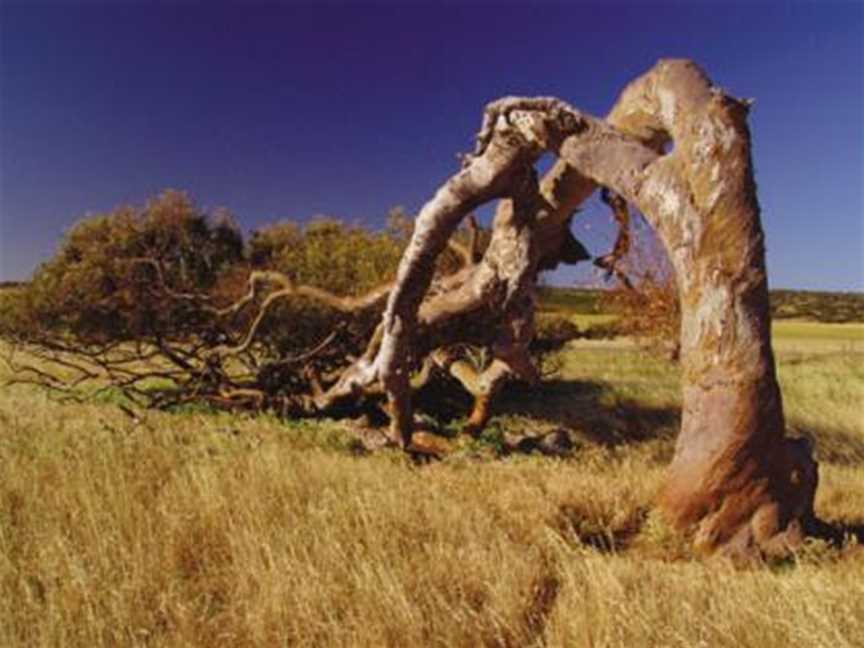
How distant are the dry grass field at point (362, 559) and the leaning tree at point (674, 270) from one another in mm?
523

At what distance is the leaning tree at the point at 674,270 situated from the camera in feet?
19.5

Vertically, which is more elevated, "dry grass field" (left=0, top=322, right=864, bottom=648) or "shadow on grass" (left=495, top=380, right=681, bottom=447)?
"dry grass field" (left=0, top=322, right=864, bottom=648)

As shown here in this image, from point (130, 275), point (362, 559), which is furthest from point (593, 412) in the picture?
point (362, 559)

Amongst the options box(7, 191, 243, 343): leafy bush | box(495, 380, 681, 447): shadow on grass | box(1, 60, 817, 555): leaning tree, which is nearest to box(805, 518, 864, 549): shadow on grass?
box(1, 60, 817, 555): leaning tree

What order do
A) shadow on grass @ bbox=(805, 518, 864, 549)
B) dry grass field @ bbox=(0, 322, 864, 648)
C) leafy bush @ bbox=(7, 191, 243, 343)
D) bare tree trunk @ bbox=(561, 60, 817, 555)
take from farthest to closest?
leafy bush @ bbox=(7, 191, 243, 343), shadow on grass @ bbox=(805, 518, 864, 549), bare tree trunk @ bbox=(561, 60, 817, 555), dry grass field @ bbox=(0, 322, 864, 648)

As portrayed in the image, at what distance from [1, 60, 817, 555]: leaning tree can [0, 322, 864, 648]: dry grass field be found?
0.52 meters

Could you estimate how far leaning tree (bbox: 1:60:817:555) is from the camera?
595 cm

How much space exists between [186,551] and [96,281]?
11958 mm

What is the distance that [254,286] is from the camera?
1321cm

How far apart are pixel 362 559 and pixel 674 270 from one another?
3.42 metres

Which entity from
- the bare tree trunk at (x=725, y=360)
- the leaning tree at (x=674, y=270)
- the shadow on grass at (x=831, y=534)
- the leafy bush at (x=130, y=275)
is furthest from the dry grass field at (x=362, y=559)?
the leafy bush at (x=130, y=275)

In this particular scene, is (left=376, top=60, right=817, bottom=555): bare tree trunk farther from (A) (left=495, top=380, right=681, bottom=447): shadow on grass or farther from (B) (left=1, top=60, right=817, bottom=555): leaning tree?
(A) (left=495, top=380, right=681, bottom=447): shadow on grass

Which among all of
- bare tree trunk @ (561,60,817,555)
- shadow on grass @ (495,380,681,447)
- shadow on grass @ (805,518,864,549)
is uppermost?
bare tree trunk @ (561,60,817,555)

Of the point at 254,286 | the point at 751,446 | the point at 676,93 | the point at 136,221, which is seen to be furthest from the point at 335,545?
the point at 136,221
